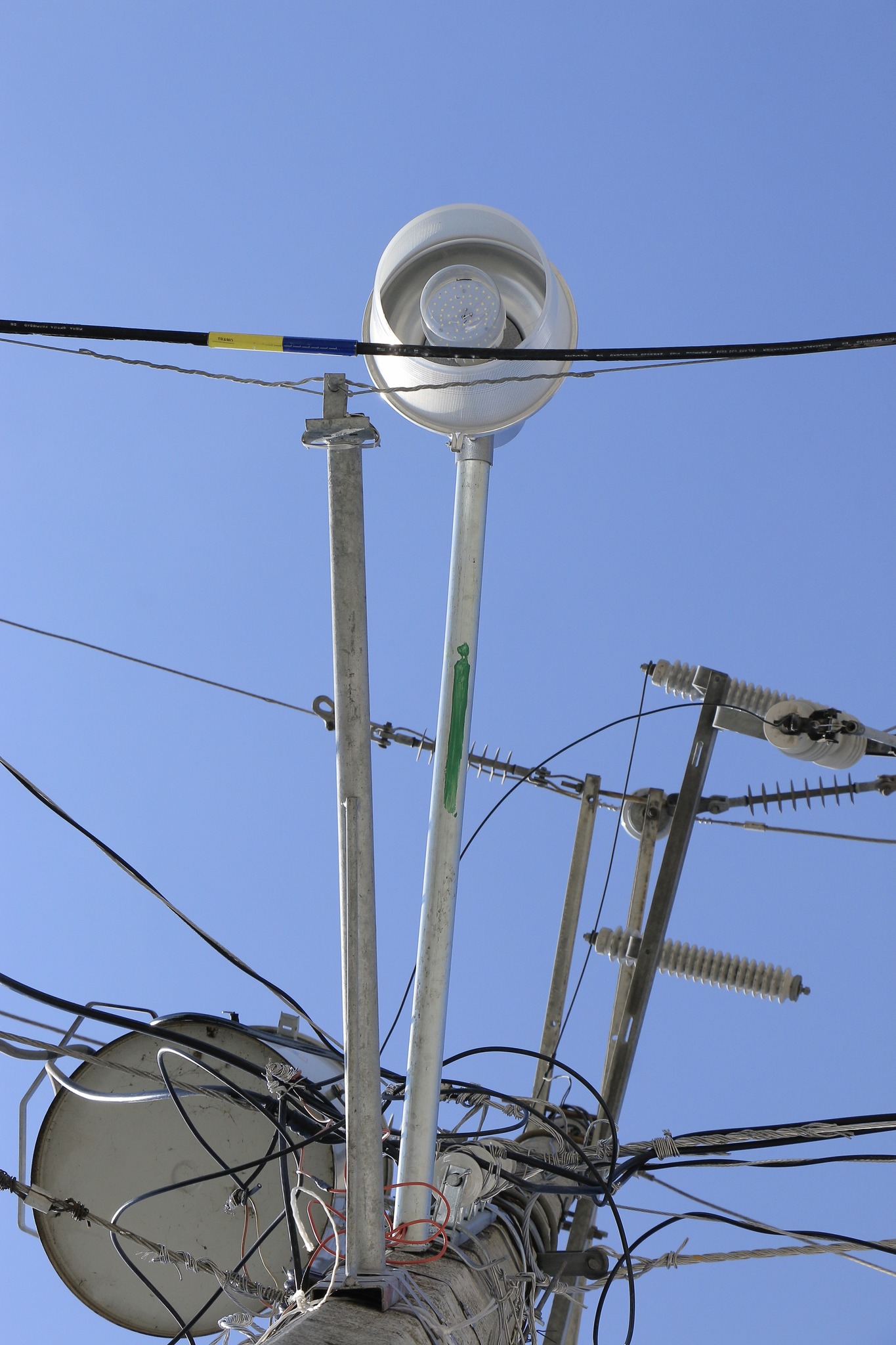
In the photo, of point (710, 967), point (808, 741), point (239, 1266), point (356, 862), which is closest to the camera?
point (356, 862)

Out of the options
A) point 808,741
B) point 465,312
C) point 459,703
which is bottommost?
point 459,703

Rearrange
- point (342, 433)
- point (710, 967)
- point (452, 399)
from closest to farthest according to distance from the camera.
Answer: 1. point (342, 433)
2. point (452, 399)
3. point (710, 967)

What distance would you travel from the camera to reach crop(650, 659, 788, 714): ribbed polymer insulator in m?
5.50

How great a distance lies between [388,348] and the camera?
345cm

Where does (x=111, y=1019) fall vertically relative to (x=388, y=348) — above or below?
below

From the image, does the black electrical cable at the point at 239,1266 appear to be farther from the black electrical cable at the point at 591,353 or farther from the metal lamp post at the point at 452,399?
the black electrical cable at the point at 591,353

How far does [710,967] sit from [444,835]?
9.77 feet

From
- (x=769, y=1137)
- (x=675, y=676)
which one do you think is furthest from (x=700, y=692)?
(x=769, y=1137)

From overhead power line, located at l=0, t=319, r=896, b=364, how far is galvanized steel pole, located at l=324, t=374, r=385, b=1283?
280mm

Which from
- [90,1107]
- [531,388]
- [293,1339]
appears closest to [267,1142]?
[90,1107]

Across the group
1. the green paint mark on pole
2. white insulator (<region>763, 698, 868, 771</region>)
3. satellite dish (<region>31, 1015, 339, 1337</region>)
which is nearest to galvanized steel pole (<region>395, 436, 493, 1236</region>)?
the green paint mark on pole

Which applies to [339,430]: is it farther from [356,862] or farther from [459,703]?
[356,862]

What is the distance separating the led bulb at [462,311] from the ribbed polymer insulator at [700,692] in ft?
8.10

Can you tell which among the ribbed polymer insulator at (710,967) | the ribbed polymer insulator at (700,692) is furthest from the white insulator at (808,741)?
the ribbed polymer insulator at (710,967)
